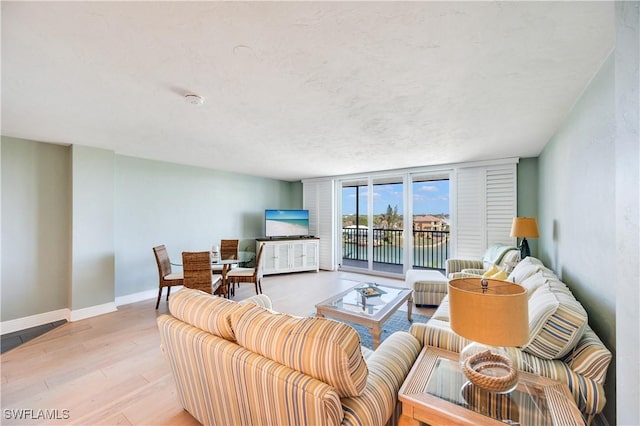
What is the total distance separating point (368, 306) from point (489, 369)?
1586 millimetres

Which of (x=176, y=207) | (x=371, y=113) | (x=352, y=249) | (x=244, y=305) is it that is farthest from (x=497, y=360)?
(x=352, y=249)

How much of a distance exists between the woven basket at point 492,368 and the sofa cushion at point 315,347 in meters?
0.53

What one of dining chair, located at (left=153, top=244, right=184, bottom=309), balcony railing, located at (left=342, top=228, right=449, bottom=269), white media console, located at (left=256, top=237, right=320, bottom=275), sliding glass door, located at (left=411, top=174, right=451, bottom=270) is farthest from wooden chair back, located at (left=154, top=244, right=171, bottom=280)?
sliding glass door, located at (left=411, top=174, right=451, bottom=270)

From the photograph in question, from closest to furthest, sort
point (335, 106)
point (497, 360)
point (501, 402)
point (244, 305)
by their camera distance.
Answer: point (501, 402) → point (497, 360) → point (244, 305) → point (335, 106)

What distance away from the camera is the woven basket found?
3.66ft

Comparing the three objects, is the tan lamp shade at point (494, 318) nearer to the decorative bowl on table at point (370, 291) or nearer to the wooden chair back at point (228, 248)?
the decorative bowl on table at point (370, 291)

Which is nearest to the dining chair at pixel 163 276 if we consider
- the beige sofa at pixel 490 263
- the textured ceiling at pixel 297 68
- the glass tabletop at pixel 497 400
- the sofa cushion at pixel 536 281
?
the textured ceiling at pixel 297 68

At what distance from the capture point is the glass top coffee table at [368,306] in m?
2.41

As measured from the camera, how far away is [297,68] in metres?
1.62

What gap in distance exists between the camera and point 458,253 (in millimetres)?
4555

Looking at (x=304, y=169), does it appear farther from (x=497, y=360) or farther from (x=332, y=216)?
(x=497, y=360)

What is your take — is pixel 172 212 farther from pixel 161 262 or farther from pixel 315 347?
pixel 315 347

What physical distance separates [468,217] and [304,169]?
318 centimetres

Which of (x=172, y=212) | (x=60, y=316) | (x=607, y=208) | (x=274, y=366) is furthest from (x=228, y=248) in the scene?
(x=607, y=208)
